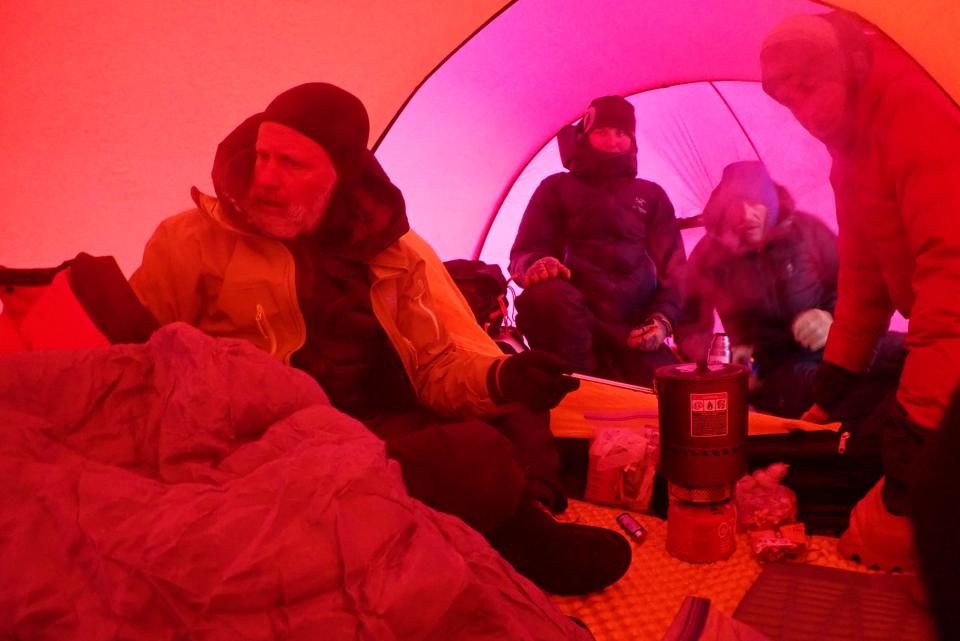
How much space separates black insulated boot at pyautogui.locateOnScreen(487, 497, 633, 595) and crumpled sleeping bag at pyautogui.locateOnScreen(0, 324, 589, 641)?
288 mm

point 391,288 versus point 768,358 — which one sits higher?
point 391,288

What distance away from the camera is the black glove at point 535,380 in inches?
51.3

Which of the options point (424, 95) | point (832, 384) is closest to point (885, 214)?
point (832, 384)

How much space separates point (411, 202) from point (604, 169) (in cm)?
61

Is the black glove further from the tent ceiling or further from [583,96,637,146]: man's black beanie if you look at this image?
[583,96,637,146]: man's black beanie

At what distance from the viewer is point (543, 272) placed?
2217 millimetres

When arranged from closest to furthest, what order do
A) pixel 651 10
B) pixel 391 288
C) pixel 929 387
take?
pixel 929 387
pixel 391 288
pixel 651 10

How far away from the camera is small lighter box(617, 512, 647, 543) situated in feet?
4.76

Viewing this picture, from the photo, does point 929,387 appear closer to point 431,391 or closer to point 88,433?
point 431,391

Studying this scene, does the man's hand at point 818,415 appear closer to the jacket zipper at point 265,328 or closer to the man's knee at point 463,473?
the man's knee at point 463,473

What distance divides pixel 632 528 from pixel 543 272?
937 mm

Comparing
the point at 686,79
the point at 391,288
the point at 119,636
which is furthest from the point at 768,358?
the point at 119,636

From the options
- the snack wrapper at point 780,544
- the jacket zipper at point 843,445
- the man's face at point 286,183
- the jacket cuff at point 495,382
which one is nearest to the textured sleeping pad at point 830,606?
the snack wrapper at point 780,544

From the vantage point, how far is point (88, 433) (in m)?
0.91
